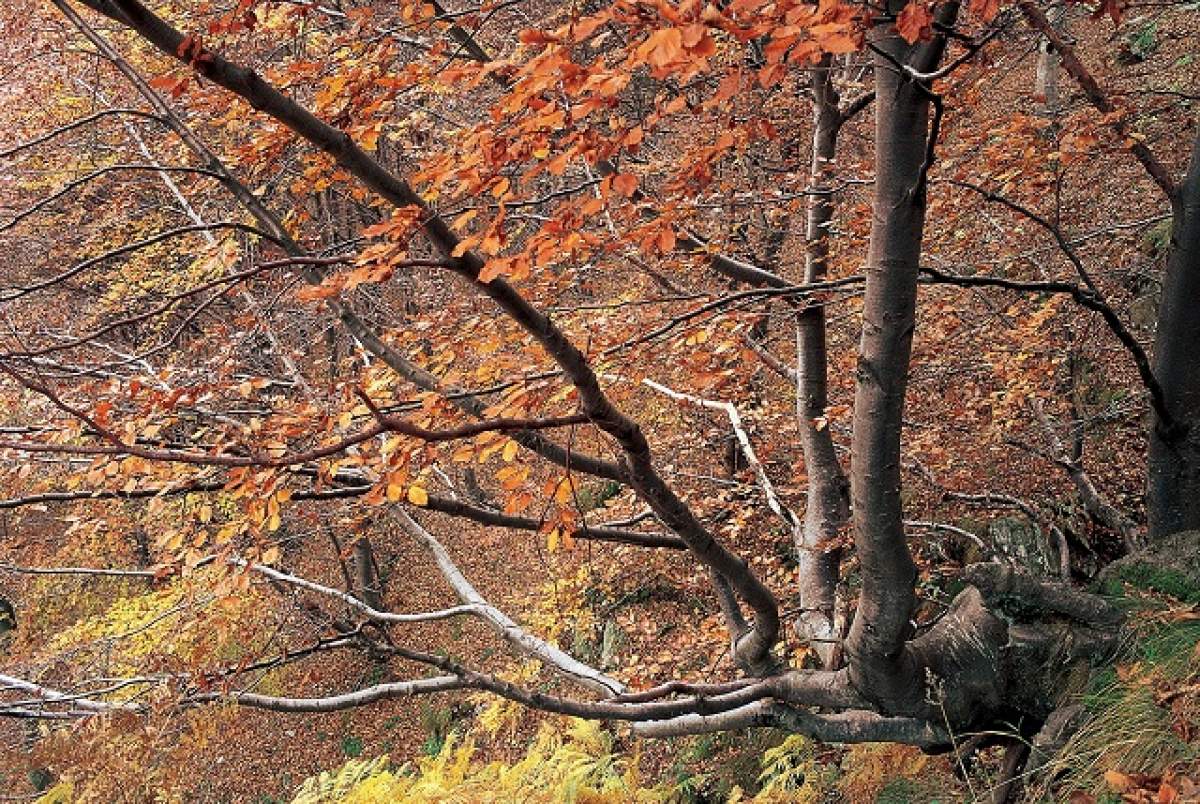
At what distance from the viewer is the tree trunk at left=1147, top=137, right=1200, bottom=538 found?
3975 mm

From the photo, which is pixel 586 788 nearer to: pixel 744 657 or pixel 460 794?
pixel 460 794

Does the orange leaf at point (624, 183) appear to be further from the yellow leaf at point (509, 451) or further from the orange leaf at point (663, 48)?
the yellow leaf at point (509, 451)

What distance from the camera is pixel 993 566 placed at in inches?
144

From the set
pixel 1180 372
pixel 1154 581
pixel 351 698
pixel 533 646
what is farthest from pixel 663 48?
pixel 1180 372

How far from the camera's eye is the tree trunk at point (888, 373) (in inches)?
93.8

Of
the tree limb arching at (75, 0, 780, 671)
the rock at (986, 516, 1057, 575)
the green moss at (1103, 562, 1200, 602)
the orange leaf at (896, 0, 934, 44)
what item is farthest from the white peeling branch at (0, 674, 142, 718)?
the rock at (986, 516, 1057, 575)

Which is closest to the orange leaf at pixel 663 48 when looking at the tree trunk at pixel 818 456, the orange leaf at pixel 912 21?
the orange leaf at pixel 912 21

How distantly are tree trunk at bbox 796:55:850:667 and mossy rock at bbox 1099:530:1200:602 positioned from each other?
129 cm

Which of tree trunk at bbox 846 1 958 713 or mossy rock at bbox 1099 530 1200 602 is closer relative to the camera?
tree trunk at bbox 846 1 958 713

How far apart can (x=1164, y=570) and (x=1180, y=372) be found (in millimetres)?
1049

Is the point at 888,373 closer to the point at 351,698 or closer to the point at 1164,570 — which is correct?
the point at 1164,570

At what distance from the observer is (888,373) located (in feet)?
8.87

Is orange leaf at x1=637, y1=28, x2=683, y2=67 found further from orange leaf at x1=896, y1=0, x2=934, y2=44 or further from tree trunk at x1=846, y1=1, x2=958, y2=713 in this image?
tree trunk at x1=846, y1=1, x2=958, y2=713

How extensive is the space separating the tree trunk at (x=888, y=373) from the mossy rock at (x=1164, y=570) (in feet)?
3.88
